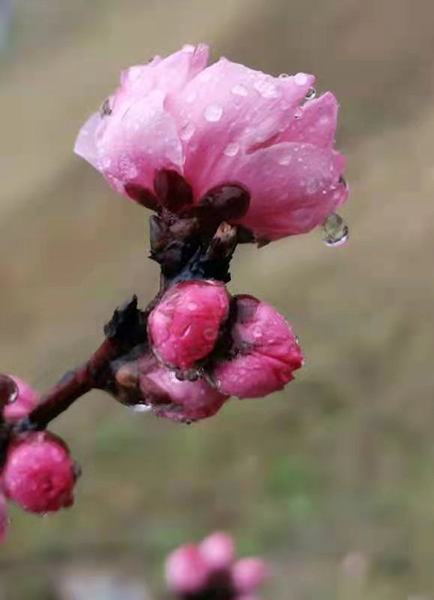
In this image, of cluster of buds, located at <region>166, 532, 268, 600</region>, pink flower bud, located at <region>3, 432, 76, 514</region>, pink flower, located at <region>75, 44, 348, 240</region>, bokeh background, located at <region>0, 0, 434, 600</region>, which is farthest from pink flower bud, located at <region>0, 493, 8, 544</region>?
bokeh background, located at <region>0, 0, 434, 600</region>

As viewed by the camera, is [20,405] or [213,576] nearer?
[20,405]

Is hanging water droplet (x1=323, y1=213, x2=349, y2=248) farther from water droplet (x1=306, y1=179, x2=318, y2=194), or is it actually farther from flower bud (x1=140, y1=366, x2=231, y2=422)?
flower bud (x1=140, y1=366, x2=231, y2=422)

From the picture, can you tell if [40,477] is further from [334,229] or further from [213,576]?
[213,576]

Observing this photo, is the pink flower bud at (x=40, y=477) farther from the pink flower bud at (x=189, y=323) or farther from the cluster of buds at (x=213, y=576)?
the cluster of buds at (x=213, y=576)

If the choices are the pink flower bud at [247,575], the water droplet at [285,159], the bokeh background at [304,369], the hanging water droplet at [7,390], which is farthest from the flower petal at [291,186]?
the bokeh background at [304,369]

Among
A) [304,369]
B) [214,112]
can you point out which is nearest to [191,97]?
[214,112]

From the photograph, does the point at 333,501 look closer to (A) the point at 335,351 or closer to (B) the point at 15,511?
(A) the point at 335,351
